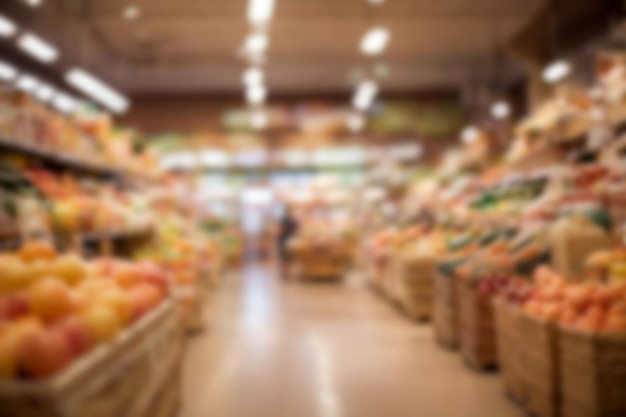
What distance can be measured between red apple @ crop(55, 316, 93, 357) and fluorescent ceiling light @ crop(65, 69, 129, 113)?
7.34 m

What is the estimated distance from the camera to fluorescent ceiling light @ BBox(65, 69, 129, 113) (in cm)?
859

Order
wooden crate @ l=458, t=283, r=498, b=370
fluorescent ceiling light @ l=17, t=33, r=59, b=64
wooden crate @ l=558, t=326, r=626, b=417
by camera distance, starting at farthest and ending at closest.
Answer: fluorescent ceiling light @ l=17, t=33, r=59, b=64 < wooden crate @ l=458, t=283, r=498, b=370 < wooden crate @ l=558, t=326, r=626, b=417

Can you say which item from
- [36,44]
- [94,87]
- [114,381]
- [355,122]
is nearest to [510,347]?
[114,381]

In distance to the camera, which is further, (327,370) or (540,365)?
(327,370)

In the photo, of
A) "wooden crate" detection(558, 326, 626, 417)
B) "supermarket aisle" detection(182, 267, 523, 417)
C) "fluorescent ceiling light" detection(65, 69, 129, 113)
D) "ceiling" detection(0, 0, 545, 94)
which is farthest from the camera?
"ceiling" detection(0, 0, 545, 94)

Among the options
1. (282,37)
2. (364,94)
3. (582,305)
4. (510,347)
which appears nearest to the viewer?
(582,305)

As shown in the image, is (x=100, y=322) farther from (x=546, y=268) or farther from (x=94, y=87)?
(x=94, y=87)

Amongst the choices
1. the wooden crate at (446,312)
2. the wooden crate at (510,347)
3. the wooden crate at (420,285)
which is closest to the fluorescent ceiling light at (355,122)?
the wooden crate at (420,285)

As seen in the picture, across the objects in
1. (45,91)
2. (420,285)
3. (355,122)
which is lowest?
(420,285)

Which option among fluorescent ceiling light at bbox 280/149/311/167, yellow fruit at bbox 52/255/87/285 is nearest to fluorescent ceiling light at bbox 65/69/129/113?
fluorescent ceiling light at bbox 280/149/311/167

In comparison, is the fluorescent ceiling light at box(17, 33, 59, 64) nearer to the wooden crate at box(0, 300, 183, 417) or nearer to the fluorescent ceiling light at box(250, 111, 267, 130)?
the wooden crate at box(0, 300, 183, 417)

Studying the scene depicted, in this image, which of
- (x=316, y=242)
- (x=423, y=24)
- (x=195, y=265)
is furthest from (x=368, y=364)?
(x=423, y=24)

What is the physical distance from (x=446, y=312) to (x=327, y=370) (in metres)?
1.27

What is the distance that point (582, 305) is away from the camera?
2.98 m
